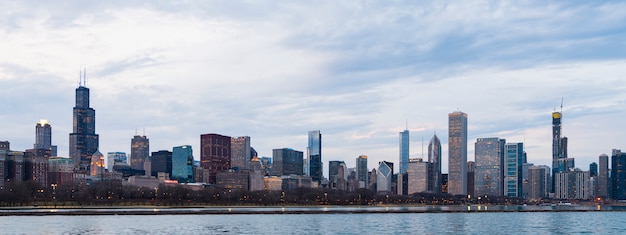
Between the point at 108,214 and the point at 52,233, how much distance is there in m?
67.7

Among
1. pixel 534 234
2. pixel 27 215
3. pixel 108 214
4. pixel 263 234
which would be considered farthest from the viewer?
pixel 108 214

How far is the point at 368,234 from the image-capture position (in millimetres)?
98125

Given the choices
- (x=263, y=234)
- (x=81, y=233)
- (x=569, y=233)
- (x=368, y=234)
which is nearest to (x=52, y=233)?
(x=81, y=233)

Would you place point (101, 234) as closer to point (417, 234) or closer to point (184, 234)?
point (184, 234)

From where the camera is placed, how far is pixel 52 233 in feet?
298

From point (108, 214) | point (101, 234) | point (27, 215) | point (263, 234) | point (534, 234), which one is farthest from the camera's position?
point (108, 214)

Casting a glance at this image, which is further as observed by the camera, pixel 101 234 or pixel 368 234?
pixel 368 234

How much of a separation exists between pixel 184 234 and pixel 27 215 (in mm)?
65582

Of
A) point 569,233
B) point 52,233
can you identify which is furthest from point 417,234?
point 52,233

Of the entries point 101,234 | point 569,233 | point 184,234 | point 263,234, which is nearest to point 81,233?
point 101,234

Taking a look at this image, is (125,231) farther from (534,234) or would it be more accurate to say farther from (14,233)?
(534,234)

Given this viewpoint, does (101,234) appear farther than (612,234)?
No

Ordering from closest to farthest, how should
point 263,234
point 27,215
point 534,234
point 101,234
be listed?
1. point 101,234
2. point 263,234
3. point 534,234
4. point 27,215

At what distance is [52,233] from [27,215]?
199ft
